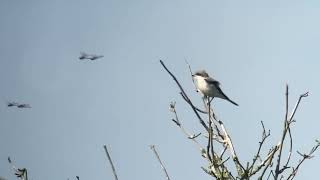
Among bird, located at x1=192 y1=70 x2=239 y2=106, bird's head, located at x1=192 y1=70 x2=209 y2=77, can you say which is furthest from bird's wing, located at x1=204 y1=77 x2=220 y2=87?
bird's head, located at x1=192 y1=70 x2=209 y2=77

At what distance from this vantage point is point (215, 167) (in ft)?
18.3

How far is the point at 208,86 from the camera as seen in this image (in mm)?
12625

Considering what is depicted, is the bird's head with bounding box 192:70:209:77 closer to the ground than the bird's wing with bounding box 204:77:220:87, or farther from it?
farther from it

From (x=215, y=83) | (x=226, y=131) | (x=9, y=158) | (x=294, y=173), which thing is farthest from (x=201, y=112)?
(x=215, y=83)

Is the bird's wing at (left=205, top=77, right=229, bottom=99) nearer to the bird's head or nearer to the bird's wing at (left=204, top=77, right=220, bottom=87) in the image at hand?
the bird's wing at (left=204, top=77, right=220, bottom=87)

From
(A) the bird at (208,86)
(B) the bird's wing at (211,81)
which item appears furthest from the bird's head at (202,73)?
(B) the bird's wing at (211,81)

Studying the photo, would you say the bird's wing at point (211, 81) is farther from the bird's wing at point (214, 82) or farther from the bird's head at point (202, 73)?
the bird's head at point (202, 73)

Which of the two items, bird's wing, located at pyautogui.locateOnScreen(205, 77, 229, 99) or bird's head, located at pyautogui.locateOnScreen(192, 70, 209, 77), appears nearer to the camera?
bird's wing, located at pyautogui.locateOnScreen(205, 77, 229, 99)

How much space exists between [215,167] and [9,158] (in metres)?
2.29

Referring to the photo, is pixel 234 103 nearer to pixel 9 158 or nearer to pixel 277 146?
pixel 277 146

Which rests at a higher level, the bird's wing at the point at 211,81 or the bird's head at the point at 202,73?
the bird's head at the point at 202,73

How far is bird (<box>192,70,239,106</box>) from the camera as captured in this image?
41.2 ft

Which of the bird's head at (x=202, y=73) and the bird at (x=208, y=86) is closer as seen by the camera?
the bird at (x=208, y=86)

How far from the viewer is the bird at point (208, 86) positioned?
12.5m
